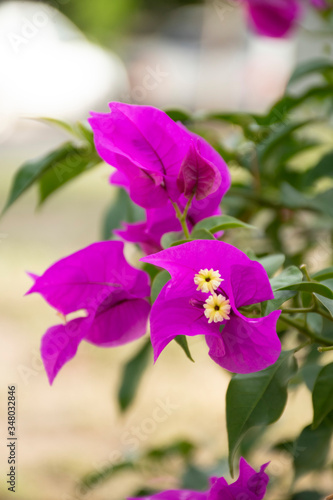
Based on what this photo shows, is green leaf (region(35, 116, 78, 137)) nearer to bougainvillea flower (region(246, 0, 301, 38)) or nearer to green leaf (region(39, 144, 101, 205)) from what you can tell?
green leaf (region(39, 144, 101, 205))

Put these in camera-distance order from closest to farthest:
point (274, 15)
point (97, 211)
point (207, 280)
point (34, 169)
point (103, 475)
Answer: point (207, 280) < point (34, 169) < point (103, 475) < point (274, 15) < point (97, 211)

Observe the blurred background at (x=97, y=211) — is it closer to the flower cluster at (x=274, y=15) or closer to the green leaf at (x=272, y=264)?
the flower cluster at (x=274, y=15)

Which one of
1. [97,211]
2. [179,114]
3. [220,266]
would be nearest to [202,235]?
[220,266]

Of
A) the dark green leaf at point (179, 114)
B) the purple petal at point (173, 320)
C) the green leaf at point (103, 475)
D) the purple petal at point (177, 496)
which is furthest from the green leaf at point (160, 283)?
the green leaf at point (103, 475)

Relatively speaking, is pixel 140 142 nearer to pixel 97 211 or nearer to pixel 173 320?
pixel 173 320

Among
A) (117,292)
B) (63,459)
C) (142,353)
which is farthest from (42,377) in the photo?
(117,292)

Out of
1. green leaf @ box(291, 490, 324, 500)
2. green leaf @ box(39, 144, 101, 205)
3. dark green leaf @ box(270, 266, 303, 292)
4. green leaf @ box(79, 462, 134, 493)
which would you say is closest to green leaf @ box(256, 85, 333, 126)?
green leaf @ box(39, 144, 101, 205)
